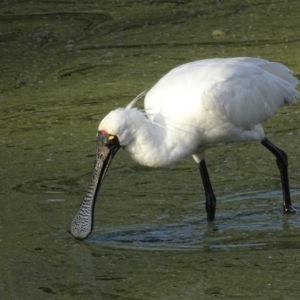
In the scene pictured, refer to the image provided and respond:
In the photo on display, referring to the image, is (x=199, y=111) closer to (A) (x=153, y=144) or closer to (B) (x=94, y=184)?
(A) (x=153, y=144)

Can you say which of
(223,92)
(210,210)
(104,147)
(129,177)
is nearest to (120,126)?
(104,147)

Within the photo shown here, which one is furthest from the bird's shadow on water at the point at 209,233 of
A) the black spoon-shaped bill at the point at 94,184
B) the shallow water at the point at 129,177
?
the black spoon-shaped bill at the point at 94,184

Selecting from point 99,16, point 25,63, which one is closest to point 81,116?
point 25,63

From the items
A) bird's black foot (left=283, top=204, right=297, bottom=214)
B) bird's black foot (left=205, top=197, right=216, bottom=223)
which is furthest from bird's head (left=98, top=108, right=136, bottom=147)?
bird's black foot (left=283, top=204, right=297, bottom=214)

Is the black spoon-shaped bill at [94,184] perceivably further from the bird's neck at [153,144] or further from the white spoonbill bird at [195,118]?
the bird's neck at [153,144]

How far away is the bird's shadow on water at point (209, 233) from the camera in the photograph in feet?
17.6

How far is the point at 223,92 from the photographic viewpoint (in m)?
5.79

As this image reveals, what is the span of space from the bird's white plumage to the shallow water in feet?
1.54

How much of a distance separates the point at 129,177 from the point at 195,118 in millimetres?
1194

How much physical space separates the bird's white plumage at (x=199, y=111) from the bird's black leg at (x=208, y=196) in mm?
95

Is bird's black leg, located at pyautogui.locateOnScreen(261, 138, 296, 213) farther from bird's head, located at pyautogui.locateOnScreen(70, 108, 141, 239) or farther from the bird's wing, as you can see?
bird's head, located at pyautogui.locateOnScreen(70, 108, 141, 239)

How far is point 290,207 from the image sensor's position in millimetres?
6035

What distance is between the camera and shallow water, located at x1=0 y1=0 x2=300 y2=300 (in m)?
4.90

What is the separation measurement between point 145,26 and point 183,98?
5496 millimetres
